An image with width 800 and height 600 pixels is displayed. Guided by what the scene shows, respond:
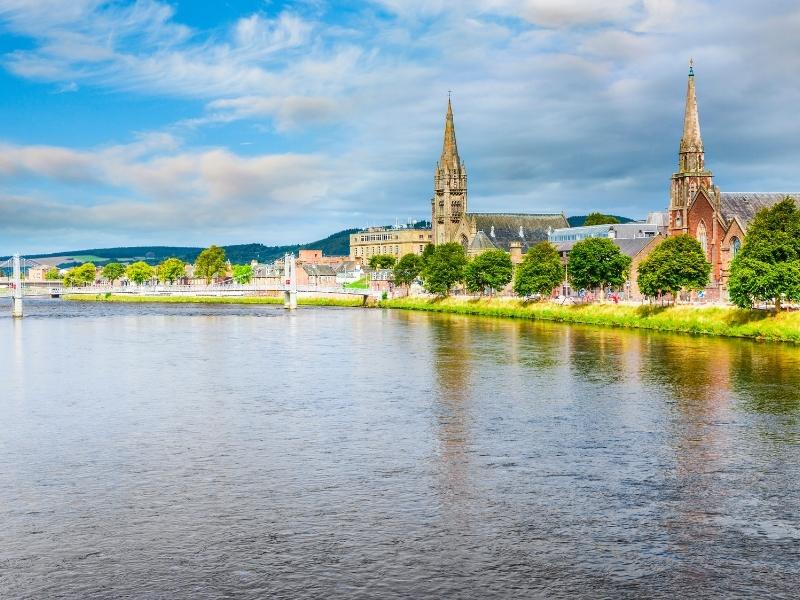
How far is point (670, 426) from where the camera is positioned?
3559 centimetres

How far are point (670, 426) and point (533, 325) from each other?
206 feet

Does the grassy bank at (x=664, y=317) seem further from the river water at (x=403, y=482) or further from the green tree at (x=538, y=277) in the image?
the river water at (x=403, y=482)

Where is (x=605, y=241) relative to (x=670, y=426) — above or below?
above

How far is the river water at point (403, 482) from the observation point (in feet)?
64.1

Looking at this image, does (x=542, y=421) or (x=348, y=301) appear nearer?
(x=542, y=421)

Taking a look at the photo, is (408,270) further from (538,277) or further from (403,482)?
(403,482)

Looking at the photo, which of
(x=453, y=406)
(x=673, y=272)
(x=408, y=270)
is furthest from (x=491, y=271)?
(x=453, y=406)

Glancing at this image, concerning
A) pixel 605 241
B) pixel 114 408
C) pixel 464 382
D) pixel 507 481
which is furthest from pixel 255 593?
pixel 605 241

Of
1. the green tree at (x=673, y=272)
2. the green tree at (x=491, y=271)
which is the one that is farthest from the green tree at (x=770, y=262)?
the green tree at (x=491, y=271)

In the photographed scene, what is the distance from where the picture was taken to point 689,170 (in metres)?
120

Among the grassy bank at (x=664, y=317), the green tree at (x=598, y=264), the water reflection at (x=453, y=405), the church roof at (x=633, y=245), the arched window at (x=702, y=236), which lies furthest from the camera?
the church roof at (x=633, y=245)

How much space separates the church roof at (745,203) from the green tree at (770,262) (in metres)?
24.8

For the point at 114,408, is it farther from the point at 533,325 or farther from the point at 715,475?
the point at 533,325

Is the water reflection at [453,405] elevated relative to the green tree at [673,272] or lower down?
lower down
